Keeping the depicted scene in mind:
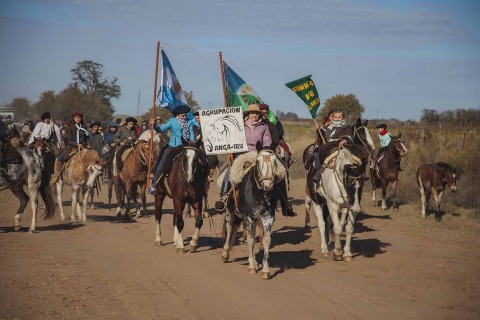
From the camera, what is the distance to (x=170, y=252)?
1434 cm

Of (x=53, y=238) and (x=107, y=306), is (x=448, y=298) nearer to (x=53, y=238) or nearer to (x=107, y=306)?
(x=107, y=306)

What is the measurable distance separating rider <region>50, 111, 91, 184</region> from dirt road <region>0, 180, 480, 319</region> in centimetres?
265

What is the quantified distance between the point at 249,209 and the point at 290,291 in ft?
5.95

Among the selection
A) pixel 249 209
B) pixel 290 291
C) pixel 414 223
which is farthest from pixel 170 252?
pixel 414 223

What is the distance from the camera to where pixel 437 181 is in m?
20.2

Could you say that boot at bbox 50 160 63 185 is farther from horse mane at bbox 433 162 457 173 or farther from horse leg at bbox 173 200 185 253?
horse mane at bbox 433 162 457 173

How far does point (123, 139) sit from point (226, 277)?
418 inches

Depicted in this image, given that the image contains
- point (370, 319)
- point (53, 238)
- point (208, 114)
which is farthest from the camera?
point (53, 238)

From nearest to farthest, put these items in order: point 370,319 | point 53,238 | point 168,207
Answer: point 370,319
point 53,238
point 168,207

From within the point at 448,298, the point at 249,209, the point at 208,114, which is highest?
the point at 208,114

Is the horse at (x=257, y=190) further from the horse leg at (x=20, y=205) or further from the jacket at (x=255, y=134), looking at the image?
the horse leg at (x=20, y=205)

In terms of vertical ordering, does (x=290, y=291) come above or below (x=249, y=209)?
below

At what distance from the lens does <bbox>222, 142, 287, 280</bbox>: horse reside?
38.4 ft

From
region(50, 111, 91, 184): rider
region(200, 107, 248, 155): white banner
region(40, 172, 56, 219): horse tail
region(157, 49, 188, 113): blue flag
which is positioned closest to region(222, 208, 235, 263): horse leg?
region(200, 107, 248, 155): white banner
